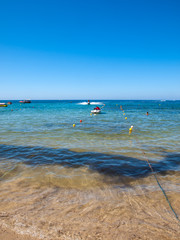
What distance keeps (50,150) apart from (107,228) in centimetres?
747

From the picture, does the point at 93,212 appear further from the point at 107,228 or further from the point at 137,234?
the point at 137,234

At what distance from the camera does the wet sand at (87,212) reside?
11.8ft

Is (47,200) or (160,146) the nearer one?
(47,200)

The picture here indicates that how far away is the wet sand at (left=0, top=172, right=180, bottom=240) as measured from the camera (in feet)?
11.8

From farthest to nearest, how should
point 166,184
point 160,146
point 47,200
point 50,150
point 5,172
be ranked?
point 160,146
point 50,150
point 5,172
point 166,184
point 47,200

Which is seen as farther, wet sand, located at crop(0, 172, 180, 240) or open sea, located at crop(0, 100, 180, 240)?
open sea, located at crop(0, 100, 180, 240)

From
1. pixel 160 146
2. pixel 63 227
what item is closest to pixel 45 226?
pixel 63 227

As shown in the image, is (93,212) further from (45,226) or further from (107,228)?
(45,226)

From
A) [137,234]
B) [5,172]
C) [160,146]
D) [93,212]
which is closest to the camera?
[137,234]

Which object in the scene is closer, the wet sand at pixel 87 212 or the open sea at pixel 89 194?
the wet sand at pixel 87 212

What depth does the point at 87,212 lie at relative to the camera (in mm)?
4371

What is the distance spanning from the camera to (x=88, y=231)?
367 centimetres

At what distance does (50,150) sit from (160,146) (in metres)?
7.77

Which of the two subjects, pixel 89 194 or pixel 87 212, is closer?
pixel 87 212
